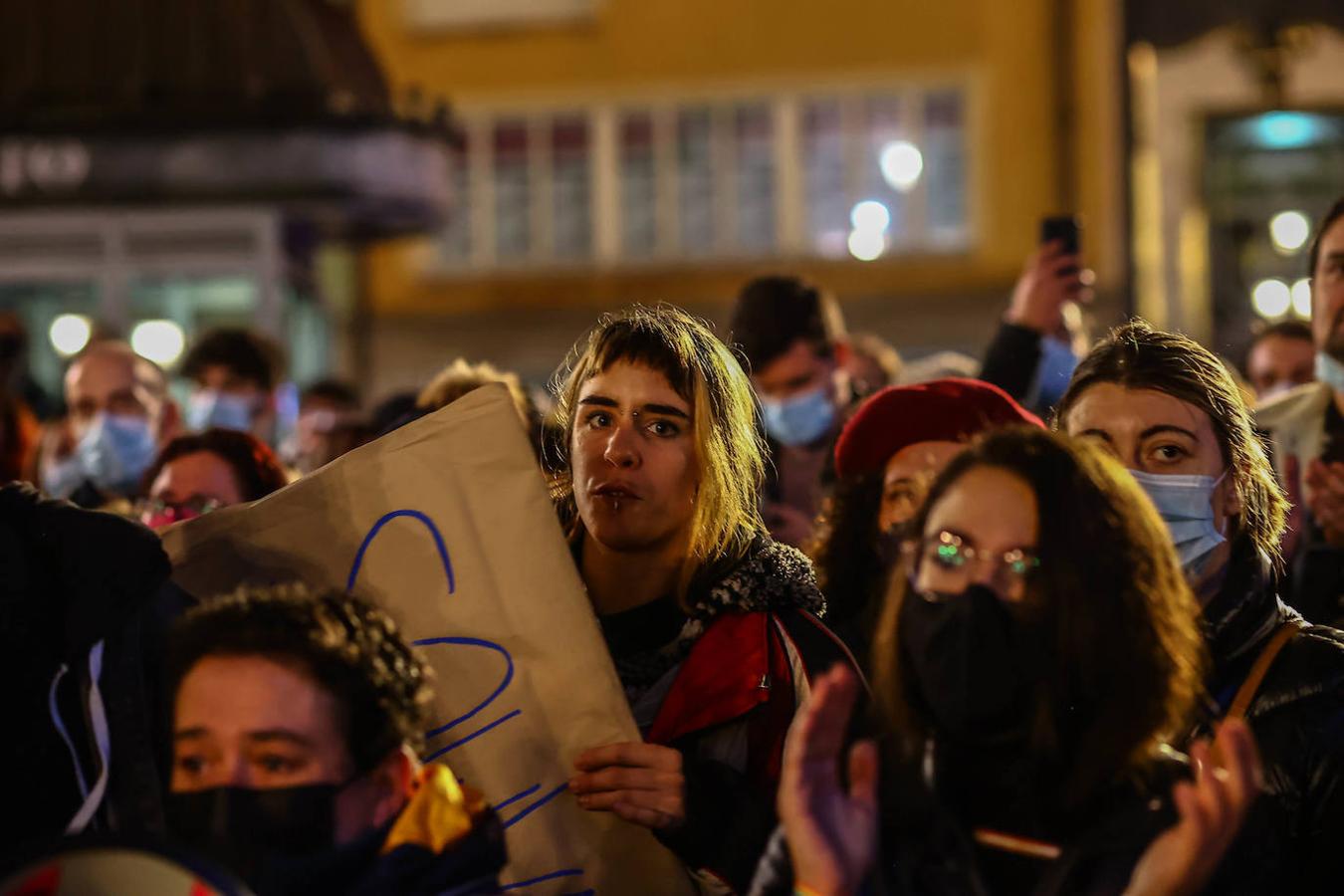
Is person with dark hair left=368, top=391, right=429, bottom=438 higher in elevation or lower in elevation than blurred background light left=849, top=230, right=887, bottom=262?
lower

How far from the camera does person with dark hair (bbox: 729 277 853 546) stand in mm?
5645

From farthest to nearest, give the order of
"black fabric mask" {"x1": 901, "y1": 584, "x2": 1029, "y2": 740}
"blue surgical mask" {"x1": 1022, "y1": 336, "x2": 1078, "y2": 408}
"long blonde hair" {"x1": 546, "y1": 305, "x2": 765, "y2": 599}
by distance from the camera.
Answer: "blue surgical mask" {"x1": 1022, "y1": 336, "x2": 1078, "y2": 408}
"long blonde hair" {"x1": 546, "y1": 305, "x2": 765, "y2": 599}
"black fabric mask" {"x1": 901, "y1": 584, "x2": 1029, "y2": 740}

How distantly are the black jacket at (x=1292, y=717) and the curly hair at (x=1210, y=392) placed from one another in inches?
7.0

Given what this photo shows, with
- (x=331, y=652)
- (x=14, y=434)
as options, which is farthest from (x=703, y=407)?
(x=14, y=434)

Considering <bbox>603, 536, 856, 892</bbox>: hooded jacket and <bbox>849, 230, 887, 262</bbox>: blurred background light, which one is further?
<bbox>849, 230, 887, 262</bbox>: blurred background light

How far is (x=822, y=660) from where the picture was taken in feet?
10.8

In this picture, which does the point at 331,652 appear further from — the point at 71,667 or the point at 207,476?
the point at 207,476

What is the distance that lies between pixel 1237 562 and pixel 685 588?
94 cm

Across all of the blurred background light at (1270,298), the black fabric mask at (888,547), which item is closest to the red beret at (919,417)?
the black fabric mask at (888,547)

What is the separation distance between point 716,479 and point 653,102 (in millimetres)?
17585

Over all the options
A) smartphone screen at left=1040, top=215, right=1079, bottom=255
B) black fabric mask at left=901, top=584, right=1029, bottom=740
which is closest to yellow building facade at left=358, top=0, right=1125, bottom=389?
smartphone screen at left=1040, top=215, right=1079, bottom=255

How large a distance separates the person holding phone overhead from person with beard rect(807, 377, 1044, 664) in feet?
2.58

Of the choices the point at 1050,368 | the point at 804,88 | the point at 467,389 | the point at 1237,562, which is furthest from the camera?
the point at 804,88

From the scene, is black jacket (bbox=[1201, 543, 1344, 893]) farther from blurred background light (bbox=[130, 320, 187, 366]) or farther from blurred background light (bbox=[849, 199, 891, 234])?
blurred background light (bbox=[849, 199, 891, 234])
